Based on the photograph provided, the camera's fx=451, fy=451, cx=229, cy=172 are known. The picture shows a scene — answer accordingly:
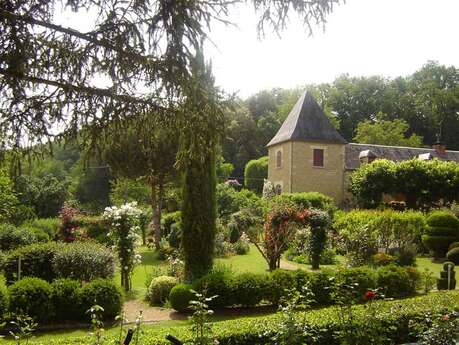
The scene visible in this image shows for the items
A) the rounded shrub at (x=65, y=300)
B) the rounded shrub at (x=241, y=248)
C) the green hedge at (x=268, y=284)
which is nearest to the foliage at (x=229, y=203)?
the rounded shrub at (x=241, y=248)

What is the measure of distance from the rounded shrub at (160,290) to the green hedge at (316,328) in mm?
3361

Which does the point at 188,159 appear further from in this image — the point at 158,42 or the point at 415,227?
the point at 415,227

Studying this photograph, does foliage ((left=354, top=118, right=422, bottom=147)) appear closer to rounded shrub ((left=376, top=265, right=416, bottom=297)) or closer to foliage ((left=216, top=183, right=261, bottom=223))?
foliage ((left=216, top=183, right=261, bottom=223))

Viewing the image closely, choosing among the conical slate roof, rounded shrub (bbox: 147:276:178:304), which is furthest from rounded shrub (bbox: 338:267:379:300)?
the conical slate roof

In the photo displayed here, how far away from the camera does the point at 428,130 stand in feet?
151

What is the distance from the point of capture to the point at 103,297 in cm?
818

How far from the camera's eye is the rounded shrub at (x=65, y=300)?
8.05m

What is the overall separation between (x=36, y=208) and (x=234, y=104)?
25492mm

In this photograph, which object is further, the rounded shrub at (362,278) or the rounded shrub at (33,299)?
the rounded shrub at (362,278)

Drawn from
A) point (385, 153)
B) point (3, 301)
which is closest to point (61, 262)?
Result: point (3, 301)

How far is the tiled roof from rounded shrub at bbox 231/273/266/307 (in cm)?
2006

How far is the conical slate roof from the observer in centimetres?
2578

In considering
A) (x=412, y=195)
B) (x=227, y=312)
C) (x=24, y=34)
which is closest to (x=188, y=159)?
(x=24, y=34)

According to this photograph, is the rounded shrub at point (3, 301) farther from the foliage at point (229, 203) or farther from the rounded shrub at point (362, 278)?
the foliage at point (229, 203)
